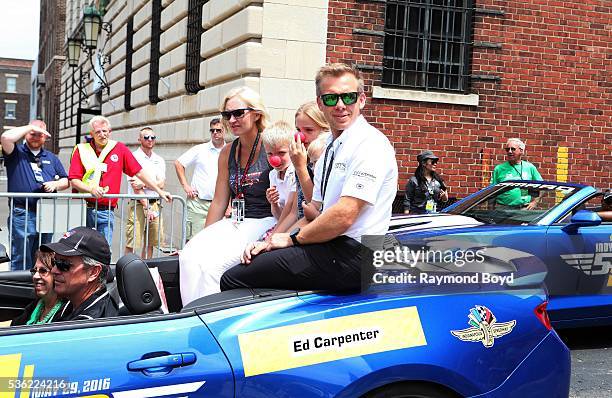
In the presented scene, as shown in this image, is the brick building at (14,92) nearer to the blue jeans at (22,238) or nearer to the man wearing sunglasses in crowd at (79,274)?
the blue jeans at (22,238)

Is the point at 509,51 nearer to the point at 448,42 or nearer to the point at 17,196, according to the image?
the point at 448,42

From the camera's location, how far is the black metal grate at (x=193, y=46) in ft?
45.0

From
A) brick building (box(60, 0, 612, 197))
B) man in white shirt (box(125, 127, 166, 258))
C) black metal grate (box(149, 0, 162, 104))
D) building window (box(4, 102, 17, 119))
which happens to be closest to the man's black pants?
man in white shirt (box(125, 127, 166, 258))

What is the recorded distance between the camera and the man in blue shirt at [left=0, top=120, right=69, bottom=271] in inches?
305

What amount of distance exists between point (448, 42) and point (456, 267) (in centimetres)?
872

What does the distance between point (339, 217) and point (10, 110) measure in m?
92.1

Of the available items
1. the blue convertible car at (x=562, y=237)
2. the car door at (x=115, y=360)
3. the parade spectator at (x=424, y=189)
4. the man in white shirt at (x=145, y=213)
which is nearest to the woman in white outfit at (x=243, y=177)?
the car door at (x=115, y=360)

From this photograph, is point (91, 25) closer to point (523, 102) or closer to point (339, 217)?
point (523, 102)

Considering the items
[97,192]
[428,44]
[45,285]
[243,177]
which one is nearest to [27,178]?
[97,192]

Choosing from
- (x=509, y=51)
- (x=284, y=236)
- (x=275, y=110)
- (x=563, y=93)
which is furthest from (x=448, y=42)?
(x=284, y=236)

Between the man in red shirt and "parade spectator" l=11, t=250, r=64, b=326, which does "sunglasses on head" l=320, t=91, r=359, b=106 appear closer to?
"parade spectator" l=11, t=250, r=64, b=326

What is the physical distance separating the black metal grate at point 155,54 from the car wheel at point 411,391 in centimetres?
1485

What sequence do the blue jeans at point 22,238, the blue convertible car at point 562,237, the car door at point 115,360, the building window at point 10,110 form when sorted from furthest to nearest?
1. the building window at point 10,110
2. the blue jeans at point 22,238
3. the blue convertible car at point 562,237
4. the car door at point 115,360

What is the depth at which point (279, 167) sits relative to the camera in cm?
452
